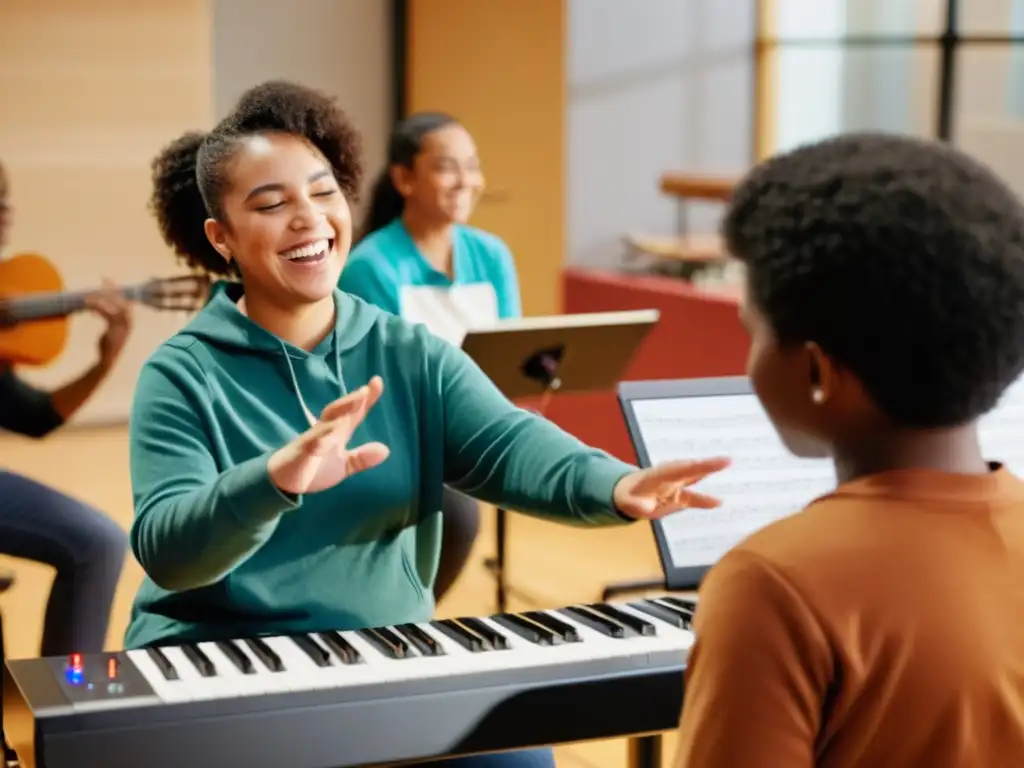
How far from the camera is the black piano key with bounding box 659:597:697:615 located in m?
1.94

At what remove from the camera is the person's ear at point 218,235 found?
2.04 metres

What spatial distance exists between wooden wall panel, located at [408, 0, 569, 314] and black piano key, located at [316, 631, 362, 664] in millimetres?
4587

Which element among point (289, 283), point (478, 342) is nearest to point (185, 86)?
point (478, 342)

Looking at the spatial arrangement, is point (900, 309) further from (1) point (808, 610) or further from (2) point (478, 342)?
(2) point (478, 342)

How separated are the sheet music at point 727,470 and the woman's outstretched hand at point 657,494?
15 centimetres

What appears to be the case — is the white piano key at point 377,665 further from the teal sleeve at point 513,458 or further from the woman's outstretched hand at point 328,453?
the teal sleeve at point 513,458

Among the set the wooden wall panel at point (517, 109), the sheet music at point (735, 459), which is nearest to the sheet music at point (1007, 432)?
the sheet music at point (735, 459)

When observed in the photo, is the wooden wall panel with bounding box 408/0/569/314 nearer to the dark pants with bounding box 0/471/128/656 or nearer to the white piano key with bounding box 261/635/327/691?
the dark pants with bounding box 0/471/128/656

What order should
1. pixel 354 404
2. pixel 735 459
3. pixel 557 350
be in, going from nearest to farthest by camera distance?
pixel 354 404, pixel 735 459, pixel 557 350

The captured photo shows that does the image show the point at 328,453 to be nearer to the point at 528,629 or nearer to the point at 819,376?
the point at 528,629

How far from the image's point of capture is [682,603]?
1981 millimetres

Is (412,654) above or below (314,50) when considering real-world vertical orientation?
below

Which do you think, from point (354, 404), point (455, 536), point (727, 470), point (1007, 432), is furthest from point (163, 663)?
point (455, 536)

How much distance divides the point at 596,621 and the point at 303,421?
0.47 m
